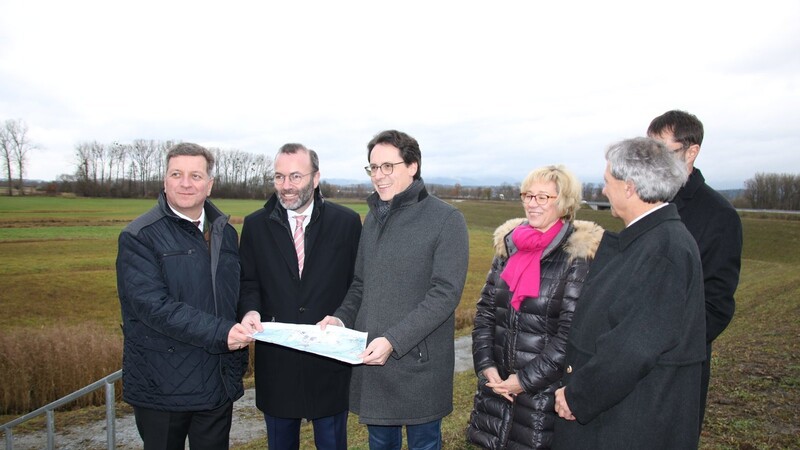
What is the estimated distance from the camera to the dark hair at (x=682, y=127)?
3.61 metres

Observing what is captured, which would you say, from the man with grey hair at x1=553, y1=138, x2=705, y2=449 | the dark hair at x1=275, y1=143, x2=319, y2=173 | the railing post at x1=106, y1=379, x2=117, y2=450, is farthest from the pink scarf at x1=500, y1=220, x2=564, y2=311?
the railing post at x1=106, y1=379, x2=117, y2=450

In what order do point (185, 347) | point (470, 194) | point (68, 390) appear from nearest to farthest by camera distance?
point (185, 347) → point (68, 390) → point (470, 194)

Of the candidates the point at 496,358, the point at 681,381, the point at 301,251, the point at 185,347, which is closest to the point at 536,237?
the point at 496,358

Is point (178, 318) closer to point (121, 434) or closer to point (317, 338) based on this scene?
point (317, 338)

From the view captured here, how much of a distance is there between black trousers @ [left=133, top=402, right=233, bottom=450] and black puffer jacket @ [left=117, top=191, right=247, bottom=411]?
0.32ft

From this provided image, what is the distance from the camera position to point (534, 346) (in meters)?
3.34

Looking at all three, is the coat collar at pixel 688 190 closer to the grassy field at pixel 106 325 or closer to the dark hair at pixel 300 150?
the dark hair at pixel 300 150

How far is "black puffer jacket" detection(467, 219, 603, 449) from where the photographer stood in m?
3.22

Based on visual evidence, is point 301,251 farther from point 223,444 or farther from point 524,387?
point 524,387

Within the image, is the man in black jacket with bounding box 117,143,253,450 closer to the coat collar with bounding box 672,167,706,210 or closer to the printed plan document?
the printed plan document

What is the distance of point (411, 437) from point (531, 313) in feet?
4.02

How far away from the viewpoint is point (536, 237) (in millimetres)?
3439

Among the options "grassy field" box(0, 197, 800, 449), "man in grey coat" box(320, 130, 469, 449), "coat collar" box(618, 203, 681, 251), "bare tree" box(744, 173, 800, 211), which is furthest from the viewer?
"bare tree" box(744, 173, 800, 211)

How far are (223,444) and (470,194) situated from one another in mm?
120791
